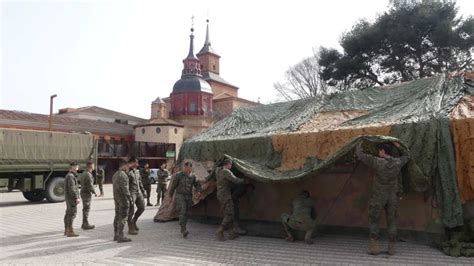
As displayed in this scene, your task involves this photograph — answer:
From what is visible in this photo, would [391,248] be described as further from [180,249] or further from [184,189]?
[184,189]

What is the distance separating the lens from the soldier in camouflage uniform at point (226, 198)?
8.37m

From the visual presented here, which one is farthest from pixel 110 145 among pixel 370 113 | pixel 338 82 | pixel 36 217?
pixel 370 113

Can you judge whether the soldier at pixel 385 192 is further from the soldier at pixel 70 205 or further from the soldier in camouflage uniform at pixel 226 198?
the soldier at pixel 70 205

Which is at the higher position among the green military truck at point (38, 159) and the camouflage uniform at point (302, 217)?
the green military truck at point (38, 159)

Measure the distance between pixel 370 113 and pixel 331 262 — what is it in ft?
12.1

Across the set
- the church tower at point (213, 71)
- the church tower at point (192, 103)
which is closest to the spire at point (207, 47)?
the church tower at point (213, 71)

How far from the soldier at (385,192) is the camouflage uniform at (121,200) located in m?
4.55

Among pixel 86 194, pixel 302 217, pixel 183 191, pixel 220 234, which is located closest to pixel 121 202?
pixel 183 191

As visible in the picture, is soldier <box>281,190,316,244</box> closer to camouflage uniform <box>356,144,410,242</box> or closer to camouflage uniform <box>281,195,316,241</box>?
camouflage uniform <box>281,195,316,241</box>

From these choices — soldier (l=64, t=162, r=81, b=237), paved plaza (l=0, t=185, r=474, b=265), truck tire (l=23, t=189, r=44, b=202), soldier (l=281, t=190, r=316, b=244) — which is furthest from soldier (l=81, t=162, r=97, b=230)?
truck tire (l=23, t=189, r=44, b=202)

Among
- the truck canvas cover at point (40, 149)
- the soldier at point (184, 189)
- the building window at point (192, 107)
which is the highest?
the building window at point (192, 107)

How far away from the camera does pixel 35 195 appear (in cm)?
1633

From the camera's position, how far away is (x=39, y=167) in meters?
15.4

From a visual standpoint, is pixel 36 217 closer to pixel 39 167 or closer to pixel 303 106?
pixel 39 167
